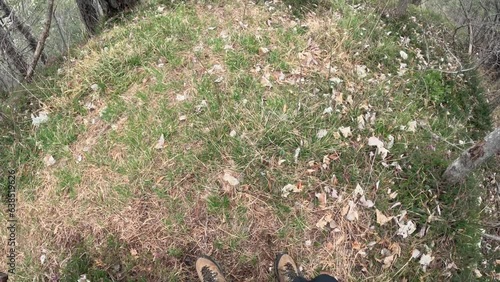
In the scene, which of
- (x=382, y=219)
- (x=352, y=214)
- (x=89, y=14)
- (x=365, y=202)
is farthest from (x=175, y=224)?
(x=89, y=14)

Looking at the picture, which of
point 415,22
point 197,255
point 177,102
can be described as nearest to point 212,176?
point 197,255

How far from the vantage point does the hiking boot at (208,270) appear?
2.95 metres

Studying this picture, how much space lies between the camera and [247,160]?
347 cm

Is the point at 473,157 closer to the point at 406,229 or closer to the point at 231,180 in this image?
the point at 406,229

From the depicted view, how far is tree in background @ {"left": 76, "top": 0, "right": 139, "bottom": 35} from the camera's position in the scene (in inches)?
224

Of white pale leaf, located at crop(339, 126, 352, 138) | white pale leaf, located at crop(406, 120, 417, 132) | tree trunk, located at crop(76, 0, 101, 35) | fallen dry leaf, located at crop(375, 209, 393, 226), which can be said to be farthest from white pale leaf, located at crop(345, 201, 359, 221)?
tree trunk, located at crop(76, 0, 101, 35)

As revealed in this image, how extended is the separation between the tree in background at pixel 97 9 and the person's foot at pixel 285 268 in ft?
16.0

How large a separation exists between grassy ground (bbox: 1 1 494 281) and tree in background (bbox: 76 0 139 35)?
50.6 inches

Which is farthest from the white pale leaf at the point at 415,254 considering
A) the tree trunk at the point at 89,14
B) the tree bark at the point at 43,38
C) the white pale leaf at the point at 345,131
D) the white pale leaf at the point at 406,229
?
the tree trunk at the point at 89,14

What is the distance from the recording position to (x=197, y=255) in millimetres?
3135

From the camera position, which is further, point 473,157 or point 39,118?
point 39,118

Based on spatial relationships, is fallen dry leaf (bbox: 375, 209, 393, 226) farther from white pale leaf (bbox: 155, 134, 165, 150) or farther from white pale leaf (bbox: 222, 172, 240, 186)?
white pale leaf (bbox: 155, 134, 165, 150)

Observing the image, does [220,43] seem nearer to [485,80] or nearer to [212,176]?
[212,176]

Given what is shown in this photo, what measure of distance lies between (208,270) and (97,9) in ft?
17.6
